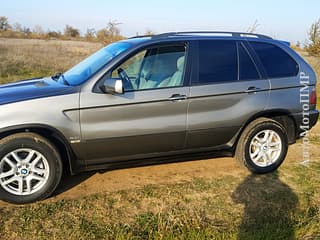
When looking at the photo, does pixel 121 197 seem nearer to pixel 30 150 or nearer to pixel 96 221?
pixel 96 221

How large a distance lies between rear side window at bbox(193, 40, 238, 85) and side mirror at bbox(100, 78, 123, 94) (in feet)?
3.17

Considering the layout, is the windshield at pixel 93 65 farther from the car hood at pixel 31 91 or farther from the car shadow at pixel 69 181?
the car shadow at pixel 69 181

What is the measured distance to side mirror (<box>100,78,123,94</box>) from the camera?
3.97 metres

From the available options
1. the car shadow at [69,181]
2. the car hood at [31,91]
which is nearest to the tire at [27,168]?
the car shadow at [69,181]

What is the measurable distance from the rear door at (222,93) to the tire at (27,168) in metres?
1.64

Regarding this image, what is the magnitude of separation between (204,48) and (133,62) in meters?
0.91

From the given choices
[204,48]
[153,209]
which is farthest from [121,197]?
[204,48]

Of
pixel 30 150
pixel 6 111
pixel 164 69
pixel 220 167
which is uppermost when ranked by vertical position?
pixel 164 69

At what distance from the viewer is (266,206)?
4047 millimetres

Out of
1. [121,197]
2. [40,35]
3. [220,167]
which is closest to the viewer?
[121,197]

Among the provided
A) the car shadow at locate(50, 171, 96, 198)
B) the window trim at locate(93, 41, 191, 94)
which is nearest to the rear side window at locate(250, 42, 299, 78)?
the window trim at locate(93, 41, 191, 94)

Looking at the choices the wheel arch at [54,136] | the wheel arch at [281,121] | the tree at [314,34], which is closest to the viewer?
the wheel arch at [54,136]

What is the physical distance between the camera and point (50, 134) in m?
3.95

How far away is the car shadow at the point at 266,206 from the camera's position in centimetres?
350
